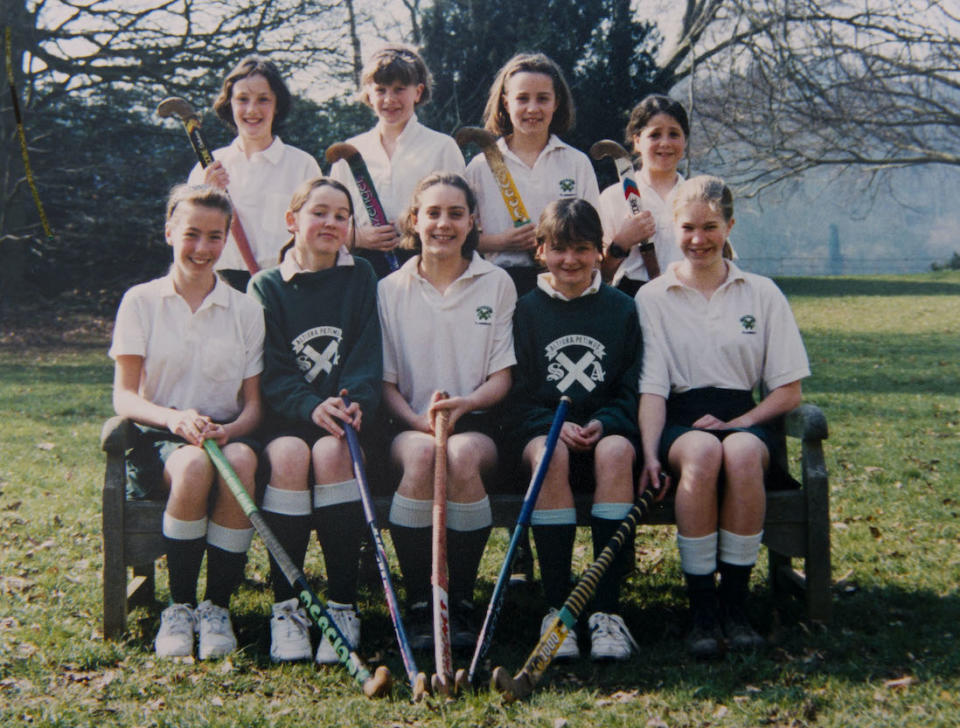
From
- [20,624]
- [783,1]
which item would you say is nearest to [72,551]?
[20,624]

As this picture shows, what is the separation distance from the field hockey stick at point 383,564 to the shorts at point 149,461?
370 millimetres

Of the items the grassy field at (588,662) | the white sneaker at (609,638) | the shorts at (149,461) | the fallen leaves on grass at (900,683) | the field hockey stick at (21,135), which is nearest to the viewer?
the grassy field at (588,662)

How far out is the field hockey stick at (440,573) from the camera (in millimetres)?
2873

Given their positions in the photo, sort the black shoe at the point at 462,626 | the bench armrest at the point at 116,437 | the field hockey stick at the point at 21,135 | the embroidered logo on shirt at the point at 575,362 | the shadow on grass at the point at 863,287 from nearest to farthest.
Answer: the black shoe at the point at 462,626 → the bench armrest at the point at 116,437 → the embroidered logo on shirt at the point at 575,362 → the field hockey stick at the point at 21,135 → the shadow on grass at the point at 863,287

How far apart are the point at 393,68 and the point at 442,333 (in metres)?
1.22

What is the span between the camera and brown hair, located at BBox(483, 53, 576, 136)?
415 cm

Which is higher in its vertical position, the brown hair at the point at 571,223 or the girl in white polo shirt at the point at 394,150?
the girl in white polo shirt at the point at 394,150

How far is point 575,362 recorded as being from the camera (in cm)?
364

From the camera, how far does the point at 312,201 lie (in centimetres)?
365

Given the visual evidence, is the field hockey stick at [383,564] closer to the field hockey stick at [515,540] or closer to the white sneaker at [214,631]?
the field hockey stick at [515,540]

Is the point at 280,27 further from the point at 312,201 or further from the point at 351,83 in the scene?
the point at 312,201

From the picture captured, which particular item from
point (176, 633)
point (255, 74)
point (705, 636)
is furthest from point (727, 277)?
point (176, 633)

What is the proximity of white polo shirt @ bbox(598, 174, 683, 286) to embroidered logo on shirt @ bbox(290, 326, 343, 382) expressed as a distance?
1.22 m

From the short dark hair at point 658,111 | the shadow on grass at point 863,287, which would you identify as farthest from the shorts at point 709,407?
the shadow on grass at point 863,287
